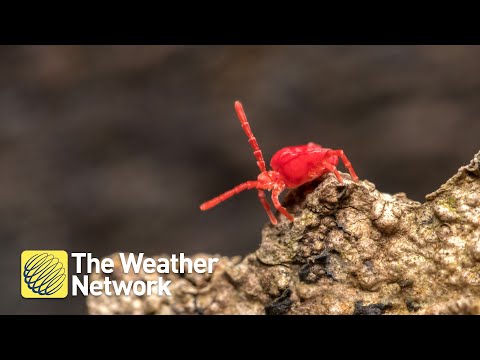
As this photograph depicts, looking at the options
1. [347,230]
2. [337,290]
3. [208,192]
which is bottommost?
[337,290]

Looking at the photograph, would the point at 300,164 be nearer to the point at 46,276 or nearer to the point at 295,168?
the point at 295,168

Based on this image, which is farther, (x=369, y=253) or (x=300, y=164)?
(x=300, y=164)

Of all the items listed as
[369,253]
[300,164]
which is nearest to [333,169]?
[300,164]

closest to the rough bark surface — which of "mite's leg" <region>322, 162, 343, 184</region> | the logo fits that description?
"mite's leg" <region>322, 162, 343, 184</region>

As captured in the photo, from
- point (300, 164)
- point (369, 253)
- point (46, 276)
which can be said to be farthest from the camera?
point (46, 276)

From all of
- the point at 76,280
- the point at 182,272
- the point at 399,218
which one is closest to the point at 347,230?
the point at 399,218

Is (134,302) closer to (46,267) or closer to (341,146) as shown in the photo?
(46,267)

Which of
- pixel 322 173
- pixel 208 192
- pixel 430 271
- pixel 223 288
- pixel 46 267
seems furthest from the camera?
pixel 208 192

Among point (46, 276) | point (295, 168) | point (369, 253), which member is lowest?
point (369, 253)

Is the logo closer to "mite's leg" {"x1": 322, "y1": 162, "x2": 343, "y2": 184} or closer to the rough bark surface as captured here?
the rough bark surface
